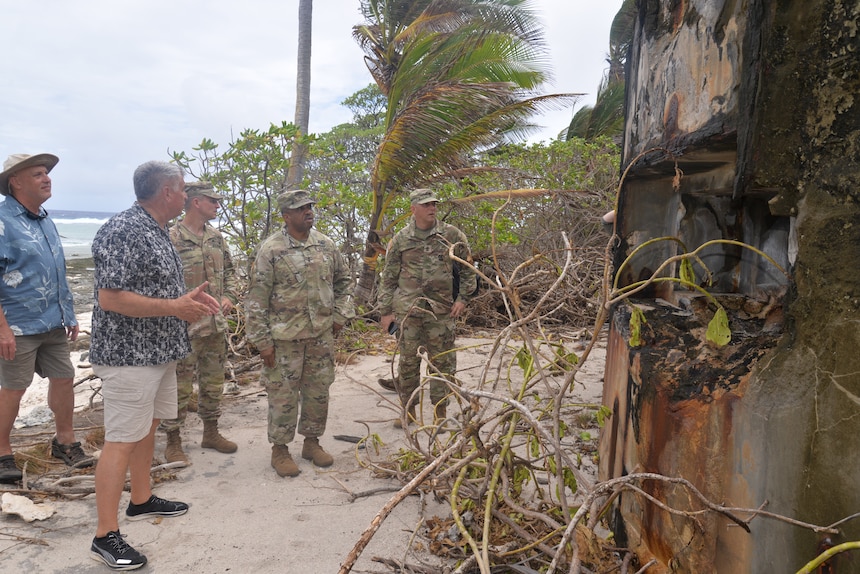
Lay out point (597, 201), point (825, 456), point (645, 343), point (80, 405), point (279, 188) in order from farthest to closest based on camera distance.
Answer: point (597, 201) < point (279, 188) < point (80, 405) < point (645, 343) < point (825, 456)

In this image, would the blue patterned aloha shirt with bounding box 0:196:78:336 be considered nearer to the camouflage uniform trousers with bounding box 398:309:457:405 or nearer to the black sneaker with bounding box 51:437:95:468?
the black sneaker with bounding box 51:437:95:468

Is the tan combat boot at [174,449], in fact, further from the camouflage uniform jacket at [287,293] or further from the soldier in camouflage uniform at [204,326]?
the camouflage uniform jacket at [287,293]

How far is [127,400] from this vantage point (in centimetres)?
280

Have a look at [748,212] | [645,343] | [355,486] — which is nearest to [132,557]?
[355,486]

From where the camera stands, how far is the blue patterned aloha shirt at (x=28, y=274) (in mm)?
3516

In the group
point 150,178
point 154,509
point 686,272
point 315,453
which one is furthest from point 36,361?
point 686,272

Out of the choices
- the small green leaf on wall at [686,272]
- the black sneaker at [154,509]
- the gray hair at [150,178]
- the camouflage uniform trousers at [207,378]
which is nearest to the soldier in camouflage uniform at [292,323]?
the camouflage uniform trousers at [207,378]

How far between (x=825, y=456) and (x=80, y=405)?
5.75 meters

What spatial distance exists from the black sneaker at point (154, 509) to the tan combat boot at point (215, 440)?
3.05 feet

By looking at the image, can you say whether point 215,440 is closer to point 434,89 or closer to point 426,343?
point 426,343

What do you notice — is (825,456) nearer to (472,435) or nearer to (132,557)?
(472,435)

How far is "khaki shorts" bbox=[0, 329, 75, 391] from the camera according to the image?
358cm

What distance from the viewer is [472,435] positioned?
7.22 ft

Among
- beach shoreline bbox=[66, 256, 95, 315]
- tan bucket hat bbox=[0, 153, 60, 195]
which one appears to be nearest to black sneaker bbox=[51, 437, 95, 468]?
tan bucket hat bbox=[0, 153, 60, 195]
